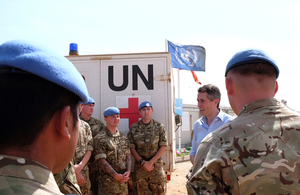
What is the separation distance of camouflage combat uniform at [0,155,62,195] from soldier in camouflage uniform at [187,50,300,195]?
0.67 meters

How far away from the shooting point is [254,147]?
3.46ft

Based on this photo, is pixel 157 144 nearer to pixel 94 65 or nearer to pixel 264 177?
pixel 94 65

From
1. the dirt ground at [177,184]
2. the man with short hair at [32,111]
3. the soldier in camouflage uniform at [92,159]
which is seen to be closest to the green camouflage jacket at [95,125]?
the soldier in camouflage uniform at [92,159]

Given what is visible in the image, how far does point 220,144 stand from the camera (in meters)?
1.10

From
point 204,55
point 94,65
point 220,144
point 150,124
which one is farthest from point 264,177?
point 204,55

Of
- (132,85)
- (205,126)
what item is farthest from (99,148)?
(205,126)

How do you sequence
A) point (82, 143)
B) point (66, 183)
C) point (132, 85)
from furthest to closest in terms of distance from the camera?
point (132, 85)
point (82, 143)
point (66, 183)

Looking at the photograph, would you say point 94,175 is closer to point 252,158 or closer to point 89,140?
point 89,140

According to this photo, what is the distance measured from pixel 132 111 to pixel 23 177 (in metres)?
3.64

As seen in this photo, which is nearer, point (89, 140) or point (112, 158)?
point (89, 140)

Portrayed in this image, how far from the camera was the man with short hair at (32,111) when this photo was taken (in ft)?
2.11

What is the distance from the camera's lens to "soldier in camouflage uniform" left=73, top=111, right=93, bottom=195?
11.2 feet

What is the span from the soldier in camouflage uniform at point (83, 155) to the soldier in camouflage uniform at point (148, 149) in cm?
78

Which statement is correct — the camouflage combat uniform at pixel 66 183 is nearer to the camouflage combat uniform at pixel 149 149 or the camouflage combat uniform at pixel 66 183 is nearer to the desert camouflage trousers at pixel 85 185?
the desert camouflage trousers at pixel 85 185
